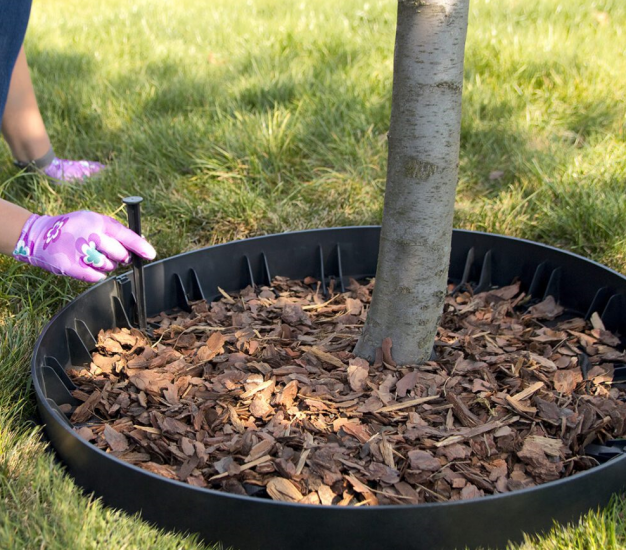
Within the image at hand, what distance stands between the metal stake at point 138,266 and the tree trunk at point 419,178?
0.67 meters

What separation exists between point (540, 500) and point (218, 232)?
1.75 metres

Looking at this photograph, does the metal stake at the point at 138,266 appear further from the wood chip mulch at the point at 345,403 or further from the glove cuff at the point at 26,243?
the glove cuff at the point at 26,243

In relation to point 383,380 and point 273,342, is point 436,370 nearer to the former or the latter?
point 383,380

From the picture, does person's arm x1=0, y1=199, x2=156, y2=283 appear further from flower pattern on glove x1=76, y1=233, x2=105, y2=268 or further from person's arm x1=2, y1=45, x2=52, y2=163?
person's arm x1=2, y1=45, x2=52, y2=163

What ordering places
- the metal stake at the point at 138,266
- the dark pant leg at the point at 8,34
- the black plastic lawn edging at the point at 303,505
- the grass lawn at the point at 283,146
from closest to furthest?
the black plastic lawn edging at the point at 303,505 → the grass lawn at the point at 283,146 → the metal stake at the point at 138,266 → the dark pant leg at the point at 8,34

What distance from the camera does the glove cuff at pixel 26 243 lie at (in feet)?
6.54

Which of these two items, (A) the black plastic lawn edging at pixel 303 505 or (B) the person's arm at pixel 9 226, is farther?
(B) the person's arm at pixel 9 226

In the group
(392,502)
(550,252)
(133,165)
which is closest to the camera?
(392,502)

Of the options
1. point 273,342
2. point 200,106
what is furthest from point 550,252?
point 200,106

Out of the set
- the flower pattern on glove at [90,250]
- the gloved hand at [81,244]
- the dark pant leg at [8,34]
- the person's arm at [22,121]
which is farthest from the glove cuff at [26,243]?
the person's arm at [22,121]

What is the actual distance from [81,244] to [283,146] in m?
1.41

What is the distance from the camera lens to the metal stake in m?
1.95

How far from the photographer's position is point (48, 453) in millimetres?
1659

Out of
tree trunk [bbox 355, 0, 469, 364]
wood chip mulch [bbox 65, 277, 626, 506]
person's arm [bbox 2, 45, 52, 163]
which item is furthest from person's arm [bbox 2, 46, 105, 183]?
tree trunk [bbox 355, 0, 469, 364]
